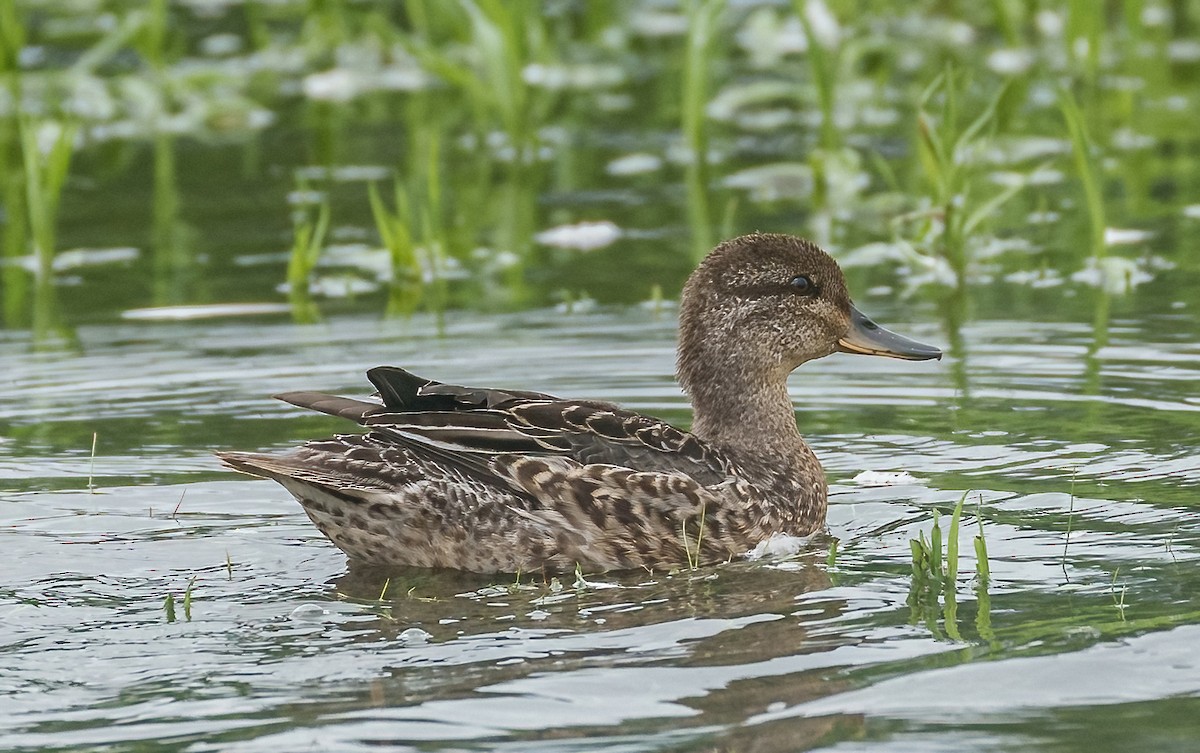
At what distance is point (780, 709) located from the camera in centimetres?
497

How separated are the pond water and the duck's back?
0.40ft

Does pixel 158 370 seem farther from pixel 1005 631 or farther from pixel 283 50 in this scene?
pixel 283 50

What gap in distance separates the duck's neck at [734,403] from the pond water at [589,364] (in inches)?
15.5

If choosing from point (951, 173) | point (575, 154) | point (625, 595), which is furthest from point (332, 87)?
point (625, 595)

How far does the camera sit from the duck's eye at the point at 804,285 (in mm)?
7383

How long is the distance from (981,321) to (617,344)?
5.81ft

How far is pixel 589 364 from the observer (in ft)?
29.0

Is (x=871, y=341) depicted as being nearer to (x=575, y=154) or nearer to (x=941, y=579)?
(x=941, y=579)

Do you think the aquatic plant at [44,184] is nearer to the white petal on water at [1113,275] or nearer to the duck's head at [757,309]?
the duck's head at [757,309]

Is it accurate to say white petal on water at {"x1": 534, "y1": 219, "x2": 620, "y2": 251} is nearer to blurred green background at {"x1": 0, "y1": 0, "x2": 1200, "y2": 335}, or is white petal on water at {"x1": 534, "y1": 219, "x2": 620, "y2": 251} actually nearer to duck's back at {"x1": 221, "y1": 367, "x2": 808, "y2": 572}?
blurred green background at {"x1": 0, "y1": 0, "x2": 1200, "y2": 335}

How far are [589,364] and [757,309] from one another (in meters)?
1.68

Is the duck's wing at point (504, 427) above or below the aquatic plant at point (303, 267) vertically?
below

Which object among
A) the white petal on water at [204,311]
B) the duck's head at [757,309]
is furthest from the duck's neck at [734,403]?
the white petal on water at [204,311]

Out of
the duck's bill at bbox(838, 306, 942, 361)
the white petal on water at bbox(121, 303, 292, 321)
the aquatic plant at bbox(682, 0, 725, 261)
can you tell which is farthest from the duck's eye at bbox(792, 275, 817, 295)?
the aquatic plant at bbox(682, 0, 725, 261)
